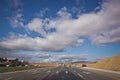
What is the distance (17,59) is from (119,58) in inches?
2923

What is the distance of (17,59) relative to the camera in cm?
12519

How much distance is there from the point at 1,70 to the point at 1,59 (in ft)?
255

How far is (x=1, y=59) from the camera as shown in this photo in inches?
4606

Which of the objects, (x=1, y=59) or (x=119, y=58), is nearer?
(x=119, y=58)

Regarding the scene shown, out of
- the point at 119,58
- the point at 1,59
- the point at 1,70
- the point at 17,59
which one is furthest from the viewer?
the point at 17,59

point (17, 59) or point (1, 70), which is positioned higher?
point (17, 59)

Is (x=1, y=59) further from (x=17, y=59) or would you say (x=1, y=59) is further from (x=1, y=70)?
(x=1, y=70)

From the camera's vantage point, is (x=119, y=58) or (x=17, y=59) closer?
(x=119, y=58)

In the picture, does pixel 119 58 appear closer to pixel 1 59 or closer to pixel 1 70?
pixel 1 70

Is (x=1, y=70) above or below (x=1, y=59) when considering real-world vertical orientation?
below

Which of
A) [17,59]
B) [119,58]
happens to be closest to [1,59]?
[17,59]

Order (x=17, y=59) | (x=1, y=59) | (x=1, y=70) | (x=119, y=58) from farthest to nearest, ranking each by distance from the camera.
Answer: (x=17, y=59) → (x=1, y=59) → (x=119, y=58) → (x=1, y=70)

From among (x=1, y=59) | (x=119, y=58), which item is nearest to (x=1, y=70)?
(x=119, y=58)

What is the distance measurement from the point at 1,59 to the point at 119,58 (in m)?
75.7
